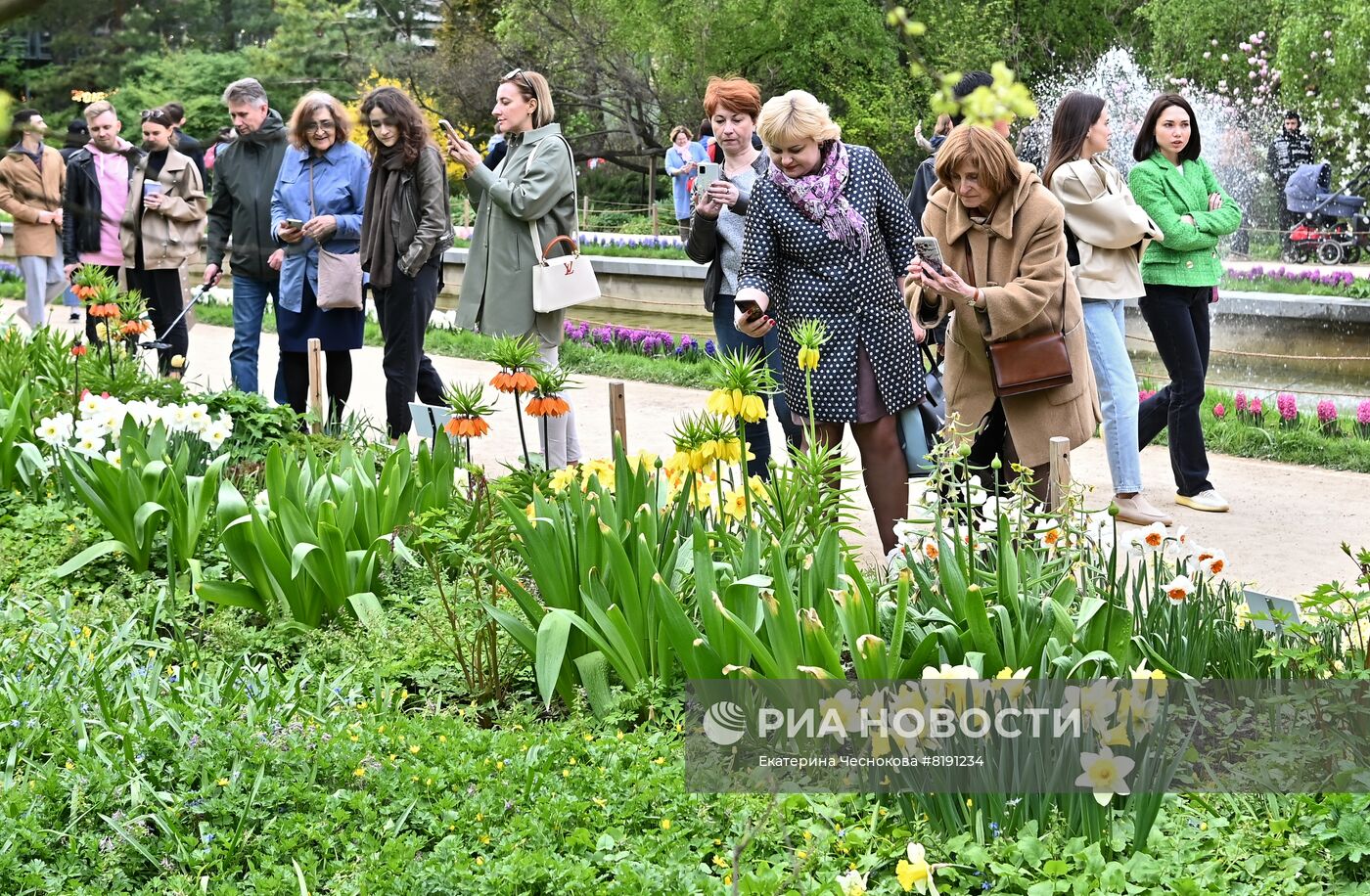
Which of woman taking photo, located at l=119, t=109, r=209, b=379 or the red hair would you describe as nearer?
the red hair

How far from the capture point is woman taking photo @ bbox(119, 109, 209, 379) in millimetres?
9055

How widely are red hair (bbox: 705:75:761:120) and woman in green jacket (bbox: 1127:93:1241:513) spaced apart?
163 centimetres

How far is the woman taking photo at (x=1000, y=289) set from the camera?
4754mm

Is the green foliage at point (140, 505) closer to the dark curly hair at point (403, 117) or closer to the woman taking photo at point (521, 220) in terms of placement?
the woman taking photo at point (521, 220)

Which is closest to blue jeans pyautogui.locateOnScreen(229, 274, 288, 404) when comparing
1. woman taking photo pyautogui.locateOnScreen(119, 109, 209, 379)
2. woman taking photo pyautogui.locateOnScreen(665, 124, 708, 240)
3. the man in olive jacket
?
the man in olive jacket

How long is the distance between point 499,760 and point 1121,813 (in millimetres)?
1308

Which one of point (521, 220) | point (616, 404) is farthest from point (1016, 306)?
point (521, 220)

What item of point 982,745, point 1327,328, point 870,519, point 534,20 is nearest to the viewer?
point 982,745

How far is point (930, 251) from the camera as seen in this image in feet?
15.5

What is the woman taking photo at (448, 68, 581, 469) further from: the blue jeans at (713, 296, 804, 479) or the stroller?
the stroller

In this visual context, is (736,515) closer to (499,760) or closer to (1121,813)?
(499,760)

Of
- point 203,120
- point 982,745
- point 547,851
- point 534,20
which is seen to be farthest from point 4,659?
point 534,20

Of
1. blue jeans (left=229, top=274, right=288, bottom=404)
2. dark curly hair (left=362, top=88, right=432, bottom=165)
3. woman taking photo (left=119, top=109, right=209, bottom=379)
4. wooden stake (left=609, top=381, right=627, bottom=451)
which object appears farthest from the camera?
woman taking photo (left=119, top=109, right=209, bottom=379)

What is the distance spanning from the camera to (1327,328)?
12.0 m
